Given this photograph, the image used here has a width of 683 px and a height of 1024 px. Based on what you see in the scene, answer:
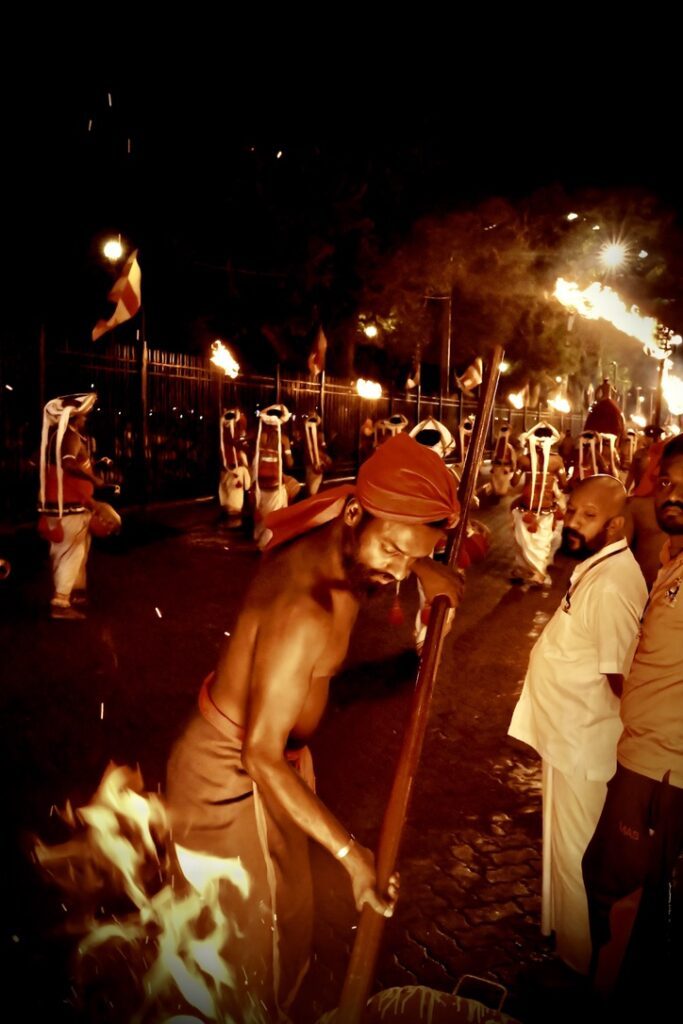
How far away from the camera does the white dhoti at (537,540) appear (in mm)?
11547

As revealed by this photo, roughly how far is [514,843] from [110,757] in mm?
2624

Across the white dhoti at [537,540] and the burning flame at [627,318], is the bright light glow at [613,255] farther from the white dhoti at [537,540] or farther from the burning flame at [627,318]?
the white dhoti at [537,540]

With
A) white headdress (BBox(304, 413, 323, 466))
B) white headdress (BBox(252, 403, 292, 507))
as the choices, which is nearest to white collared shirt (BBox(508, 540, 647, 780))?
white headdress (BBox(252, 403, 292, 507))

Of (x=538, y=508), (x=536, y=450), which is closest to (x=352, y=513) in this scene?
(x=536, y=450)

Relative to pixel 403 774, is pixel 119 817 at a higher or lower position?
lower

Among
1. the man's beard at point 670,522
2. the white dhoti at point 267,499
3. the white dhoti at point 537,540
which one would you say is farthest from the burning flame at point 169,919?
the white dhoti at point 267,499

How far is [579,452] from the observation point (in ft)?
44.5

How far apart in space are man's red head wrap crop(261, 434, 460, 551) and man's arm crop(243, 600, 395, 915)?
328 mm

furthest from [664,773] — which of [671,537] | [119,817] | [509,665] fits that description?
[509,665]

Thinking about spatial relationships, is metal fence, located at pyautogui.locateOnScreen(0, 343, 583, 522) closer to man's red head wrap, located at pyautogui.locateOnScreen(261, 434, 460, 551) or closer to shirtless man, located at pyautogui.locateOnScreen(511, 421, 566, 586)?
shirtless man, located at pyautogui.locateOnScreen(511, 421, 566, 586)

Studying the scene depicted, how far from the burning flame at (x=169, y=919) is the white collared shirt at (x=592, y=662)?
1439 mm

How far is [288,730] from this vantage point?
2.24 metres

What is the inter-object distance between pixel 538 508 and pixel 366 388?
43.2ft

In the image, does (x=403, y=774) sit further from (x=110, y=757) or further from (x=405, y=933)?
(x=110, y=757)
